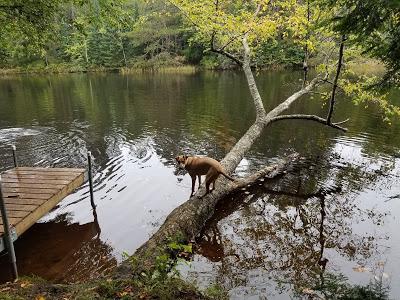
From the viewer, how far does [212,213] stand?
8766 millimetres

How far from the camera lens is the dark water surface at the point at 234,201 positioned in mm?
6723

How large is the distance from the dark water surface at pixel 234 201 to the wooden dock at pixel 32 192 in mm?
866

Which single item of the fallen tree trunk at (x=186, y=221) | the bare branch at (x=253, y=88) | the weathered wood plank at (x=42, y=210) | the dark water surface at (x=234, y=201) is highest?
the bare branch at (x=253, y=88)

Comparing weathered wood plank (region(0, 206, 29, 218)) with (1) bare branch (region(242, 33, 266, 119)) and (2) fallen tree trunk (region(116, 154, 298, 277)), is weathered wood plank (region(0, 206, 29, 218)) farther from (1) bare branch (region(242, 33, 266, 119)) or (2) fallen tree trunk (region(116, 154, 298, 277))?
(1) bare branch (region(242, 33, 266, 119))

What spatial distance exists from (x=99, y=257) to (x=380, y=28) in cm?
639

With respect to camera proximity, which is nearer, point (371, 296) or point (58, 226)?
point (371, 296)

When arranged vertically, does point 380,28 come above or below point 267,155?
above

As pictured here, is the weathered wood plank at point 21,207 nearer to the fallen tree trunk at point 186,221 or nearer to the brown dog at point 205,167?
the fallen tree trunk at point 186,221

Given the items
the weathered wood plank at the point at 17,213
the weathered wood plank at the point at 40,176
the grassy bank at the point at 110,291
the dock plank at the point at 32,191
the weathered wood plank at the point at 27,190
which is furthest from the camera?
the weathered wood plank at the point at 40,176

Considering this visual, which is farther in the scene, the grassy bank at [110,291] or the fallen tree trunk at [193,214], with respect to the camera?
the fallen tree trunk at [193,214]

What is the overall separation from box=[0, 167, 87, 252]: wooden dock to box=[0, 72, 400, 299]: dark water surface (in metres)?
0.87

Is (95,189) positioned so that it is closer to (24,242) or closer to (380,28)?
(24,242)

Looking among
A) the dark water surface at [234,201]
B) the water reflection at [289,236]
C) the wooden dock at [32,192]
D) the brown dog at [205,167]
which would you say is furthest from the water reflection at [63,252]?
the brown dog at [205,167]

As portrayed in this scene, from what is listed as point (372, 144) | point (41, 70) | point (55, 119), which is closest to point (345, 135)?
point (372, 144)
